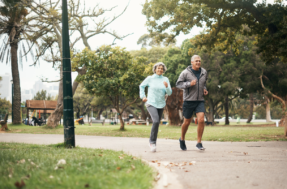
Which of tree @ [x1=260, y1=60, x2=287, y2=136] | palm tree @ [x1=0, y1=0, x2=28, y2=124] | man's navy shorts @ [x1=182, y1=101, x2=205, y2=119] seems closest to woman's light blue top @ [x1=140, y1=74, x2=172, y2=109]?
man's navy shorts @ [x1=182, y1=101, x2=205, y2=119]

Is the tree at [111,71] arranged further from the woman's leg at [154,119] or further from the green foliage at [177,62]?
the green foliage at [177,62]

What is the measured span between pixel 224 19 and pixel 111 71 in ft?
25.3

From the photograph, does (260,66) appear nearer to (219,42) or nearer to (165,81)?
(219,42)

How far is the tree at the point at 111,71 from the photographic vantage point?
1675 cm

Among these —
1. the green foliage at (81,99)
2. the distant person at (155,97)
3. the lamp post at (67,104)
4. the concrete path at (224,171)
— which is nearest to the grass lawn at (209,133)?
the distant person at (155,97)

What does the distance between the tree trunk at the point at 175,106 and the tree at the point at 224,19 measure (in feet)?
42.5

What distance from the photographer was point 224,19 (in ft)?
40.2

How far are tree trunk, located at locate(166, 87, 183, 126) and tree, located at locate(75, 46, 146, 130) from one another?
10034mm

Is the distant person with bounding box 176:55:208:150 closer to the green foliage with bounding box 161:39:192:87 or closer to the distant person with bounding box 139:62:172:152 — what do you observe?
the distant person with bounding box 139:62:172:152

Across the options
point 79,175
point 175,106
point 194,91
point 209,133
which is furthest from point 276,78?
point 79,175

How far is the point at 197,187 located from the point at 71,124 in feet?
13.2

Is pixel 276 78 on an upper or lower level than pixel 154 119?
upper

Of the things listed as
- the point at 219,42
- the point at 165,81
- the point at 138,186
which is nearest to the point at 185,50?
the point at 219,42

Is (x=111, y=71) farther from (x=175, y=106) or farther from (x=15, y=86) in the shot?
(x=175, y=106)
